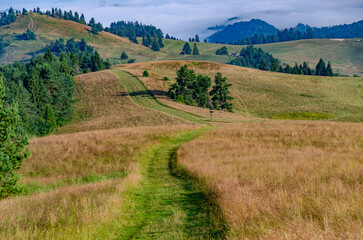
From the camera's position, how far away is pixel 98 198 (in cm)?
902

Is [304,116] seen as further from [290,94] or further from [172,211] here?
[172,211]

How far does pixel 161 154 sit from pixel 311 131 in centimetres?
1349

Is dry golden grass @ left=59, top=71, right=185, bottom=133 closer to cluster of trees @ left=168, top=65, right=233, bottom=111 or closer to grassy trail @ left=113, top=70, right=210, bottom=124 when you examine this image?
grassy trail @ left=113, top=70, right=210, bottom=124

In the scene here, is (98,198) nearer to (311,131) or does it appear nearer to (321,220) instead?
(321,220)

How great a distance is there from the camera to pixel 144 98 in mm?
68750

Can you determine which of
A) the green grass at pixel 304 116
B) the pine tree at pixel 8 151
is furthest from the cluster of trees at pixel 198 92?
the pine tree at pixel 8 151

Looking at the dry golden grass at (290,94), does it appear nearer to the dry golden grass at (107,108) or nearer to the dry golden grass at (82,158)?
the dry golden grass at (107,108)

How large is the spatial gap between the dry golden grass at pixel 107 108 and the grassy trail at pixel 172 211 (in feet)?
100

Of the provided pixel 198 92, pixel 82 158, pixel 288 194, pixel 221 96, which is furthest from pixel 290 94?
pixel 288 194

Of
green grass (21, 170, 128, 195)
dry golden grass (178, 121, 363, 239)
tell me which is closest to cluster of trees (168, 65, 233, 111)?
green grass (21, 170, 128, 195)

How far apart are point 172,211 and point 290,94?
83355mm

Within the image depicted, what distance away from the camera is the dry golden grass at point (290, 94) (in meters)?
68.0

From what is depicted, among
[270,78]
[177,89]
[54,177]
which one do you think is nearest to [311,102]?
[270,78]

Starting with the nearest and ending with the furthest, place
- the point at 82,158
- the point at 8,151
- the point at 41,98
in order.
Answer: the point at 8,151, the point at 82,158, the point at 41,98
